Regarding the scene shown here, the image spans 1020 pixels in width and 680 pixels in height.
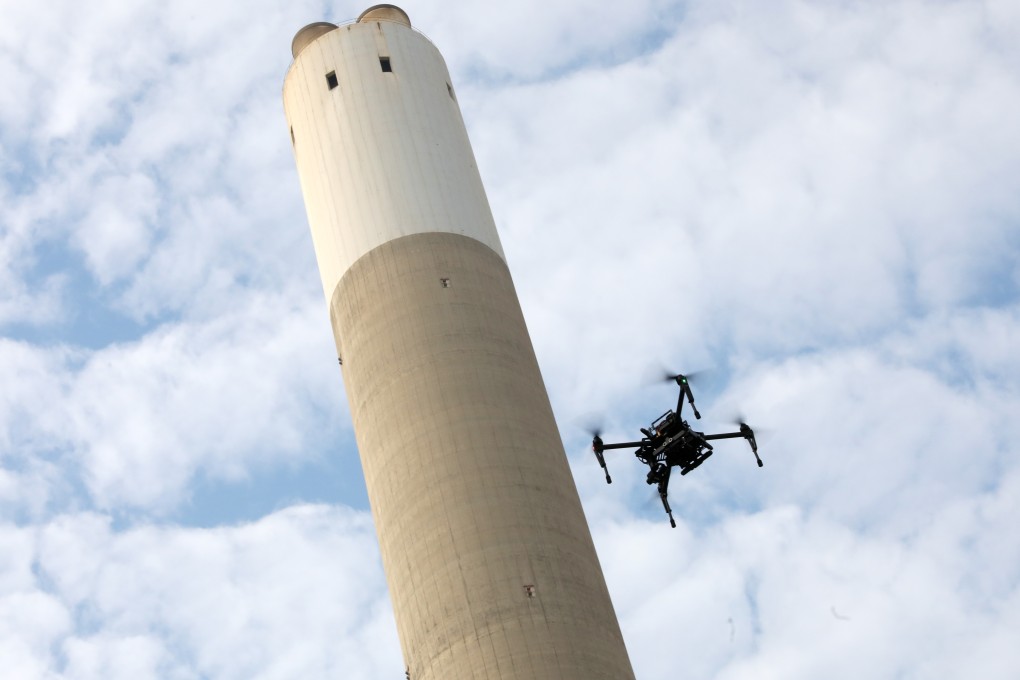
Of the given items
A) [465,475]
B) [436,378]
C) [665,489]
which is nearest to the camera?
[465,475]

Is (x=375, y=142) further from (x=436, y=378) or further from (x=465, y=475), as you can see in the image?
(x=465, y=475)

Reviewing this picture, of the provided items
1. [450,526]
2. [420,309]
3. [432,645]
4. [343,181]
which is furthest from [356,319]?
[432,645]

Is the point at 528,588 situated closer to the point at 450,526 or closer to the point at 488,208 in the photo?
the point at 450,526

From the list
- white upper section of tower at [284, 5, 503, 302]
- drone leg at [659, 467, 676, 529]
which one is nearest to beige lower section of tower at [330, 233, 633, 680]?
white upper section of tower at [284, 5, 503, 302]

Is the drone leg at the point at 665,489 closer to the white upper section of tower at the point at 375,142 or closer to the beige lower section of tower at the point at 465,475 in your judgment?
the beige lower section of tower at the point at 465,475

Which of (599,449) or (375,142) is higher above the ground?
(375,142)

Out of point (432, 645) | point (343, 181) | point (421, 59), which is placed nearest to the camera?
point (432, 645)

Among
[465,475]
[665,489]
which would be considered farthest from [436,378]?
[665,489]
